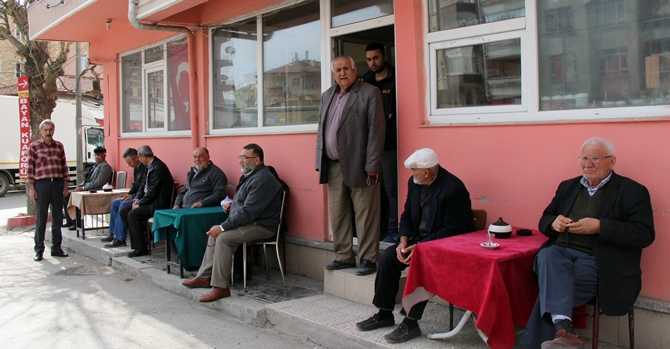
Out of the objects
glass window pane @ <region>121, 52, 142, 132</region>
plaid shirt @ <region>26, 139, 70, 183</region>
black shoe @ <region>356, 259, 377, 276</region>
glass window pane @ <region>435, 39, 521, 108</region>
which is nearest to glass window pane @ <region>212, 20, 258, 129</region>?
plaid shirt @ <region>26, 139, 70, 183</region>

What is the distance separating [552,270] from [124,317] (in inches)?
152

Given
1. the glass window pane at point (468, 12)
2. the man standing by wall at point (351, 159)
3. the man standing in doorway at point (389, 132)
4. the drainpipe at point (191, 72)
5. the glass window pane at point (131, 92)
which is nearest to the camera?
the glass window pane at point (468, 12)

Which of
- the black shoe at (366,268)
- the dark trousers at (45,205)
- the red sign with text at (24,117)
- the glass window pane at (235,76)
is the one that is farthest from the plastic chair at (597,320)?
the red sign with text at (24,117)

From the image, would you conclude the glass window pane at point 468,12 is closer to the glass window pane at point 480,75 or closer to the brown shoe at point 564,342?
the glass window pane at point 480,75

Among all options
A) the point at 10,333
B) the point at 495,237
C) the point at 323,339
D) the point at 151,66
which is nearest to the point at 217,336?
the point at 323,339

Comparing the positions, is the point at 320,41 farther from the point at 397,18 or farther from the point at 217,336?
the point at 217,336

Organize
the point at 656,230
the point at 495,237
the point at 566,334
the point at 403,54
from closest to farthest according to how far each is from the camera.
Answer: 1. the point at 566,334
2. the point at 656,230
3. the point at 495,237
4. the point at 403,54

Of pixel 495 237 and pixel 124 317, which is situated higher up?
pixel 495 237

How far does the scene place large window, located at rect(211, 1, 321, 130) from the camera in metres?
6.45

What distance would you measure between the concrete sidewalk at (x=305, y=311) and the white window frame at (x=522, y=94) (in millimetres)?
1515

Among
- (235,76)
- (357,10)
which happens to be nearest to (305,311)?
(357,10)

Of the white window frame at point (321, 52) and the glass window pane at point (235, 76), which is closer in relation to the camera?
the white window frame at point (321, 52)

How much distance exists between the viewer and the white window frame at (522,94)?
12.7 ft

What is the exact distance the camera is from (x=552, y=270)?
10.8 ft
